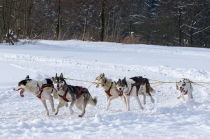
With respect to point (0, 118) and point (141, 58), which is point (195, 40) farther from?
point (0, 118)

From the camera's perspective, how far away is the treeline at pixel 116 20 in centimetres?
2358

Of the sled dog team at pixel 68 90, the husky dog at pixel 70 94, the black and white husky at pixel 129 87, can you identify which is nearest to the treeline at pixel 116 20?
the black and white husky at pixel 129 87

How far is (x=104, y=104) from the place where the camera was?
24.3ft

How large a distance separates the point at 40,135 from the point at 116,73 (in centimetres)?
639

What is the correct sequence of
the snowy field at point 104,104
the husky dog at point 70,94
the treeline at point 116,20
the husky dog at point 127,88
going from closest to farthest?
the snowy field at point 104,104
the husky dog at point 70,94
the husky dog at point 127,88
the treeline at point 116,20

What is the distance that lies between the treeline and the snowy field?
7162mm

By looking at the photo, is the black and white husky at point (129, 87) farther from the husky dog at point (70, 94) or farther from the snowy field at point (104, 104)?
the husky dog at point (70, 94)

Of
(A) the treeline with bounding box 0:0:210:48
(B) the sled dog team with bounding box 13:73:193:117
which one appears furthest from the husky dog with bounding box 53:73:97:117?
(A) the treeline with bounding box 0:0:210:48

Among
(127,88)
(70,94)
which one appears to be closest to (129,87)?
(127,88)

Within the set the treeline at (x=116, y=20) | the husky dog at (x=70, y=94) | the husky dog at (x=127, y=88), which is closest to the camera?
the husky dog at (x=70, y=94)

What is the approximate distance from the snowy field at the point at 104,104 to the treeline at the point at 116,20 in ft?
23.5

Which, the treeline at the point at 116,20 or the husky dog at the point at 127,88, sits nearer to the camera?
the husky dog at the point at 127,88

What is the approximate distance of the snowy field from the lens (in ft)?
15.7

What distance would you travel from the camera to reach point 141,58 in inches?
554
